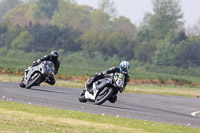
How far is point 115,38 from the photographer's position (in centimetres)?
9050

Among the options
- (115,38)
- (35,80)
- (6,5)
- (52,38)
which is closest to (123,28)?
(115,38)

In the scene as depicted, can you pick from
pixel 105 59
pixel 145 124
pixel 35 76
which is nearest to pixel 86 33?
pixel 105 59

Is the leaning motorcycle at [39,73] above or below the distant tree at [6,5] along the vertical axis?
below

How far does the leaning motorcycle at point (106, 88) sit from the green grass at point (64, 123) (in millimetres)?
3028

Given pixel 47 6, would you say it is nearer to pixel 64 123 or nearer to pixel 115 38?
pixel 115 38

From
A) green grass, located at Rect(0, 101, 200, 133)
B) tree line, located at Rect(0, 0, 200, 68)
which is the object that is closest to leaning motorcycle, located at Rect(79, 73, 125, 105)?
green grass, located at Rect(0, 101, 200, 133)

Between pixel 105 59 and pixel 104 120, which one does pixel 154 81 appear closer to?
pixel 105 59

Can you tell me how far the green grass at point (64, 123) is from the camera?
39.8 feet

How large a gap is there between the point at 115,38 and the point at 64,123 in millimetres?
77481

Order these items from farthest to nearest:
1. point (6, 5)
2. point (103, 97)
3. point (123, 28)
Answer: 1. point (6, 5)
2. point (123, 28)
3. point (103, 97)

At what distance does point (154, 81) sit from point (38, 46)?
3653 centimetres

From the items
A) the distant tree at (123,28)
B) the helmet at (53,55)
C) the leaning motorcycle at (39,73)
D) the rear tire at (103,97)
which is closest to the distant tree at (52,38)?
the distant tree at (123,28)

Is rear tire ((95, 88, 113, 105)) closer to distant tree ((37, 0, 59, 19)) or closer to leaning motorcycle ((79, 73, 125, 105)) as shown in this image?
leaning motorcycle ((79, 73, 125, 105))

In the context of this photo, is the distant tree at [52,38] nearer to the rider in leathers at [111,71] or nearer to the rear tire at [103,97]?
the rider in leathers at [111,71]
